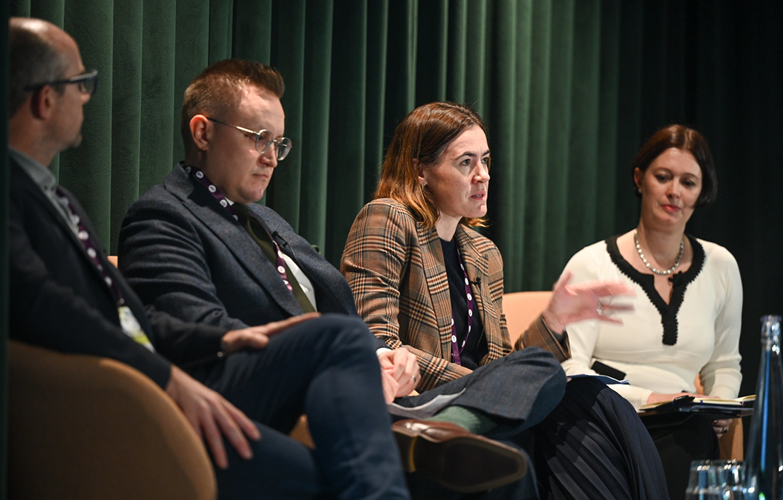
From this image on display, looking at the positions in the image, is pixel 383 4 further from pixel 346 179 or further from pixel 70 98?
pixel 70 98

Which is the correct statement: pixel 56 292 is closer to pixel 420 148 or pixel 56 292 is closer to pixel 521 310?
pixel 420 148

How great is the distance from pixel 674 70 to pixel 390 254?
2.49m

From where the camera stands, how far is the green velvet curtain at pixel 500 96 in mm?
2236

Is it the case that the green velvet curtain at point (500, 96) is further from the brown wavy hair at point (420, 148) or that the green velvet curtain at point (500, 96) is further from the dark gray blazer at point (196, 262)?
the dark gray blazer at point (196, 262)

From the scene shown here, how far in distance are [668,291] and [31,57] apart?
7.20 feet

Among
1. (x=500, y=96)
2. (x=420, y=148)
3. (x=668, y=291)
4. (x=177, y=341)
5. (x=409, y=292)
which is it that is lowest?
(x=668, y=291)

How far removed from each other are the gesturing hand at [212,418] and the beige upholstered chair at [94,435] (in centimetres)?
5

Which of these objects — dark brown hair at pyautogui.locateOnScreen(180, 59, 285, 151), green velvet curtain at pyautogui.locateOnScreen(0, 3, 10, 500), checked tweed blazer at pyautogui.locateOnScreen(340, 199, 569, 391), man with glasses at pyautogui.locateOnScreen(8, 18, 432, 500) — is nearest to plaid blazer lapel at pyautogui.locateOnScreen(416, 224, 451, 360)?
checked tweed blazer at pyautogui.locateOnScreen(340, 199, 569, 391)

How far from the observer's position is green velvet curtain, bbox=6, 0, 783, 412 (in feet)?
7.34

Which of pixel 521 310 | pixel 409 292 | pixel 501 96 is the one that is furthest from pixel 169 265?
pixel 501 96

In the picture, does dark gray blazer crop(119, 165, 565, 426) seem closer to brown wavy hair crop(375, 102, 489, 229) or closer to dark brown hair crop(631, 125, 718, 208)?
brown wavy hair crop(375, 102, 489, 229)

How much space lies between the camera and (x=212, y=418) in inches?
48.6

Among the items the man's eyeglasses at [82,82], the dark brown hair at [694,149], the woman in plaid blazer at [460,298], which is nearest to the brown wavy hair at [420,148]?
the woman in plaid blazer at [460,298]

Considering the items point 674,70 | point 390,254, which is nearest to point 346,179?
point 390,254
